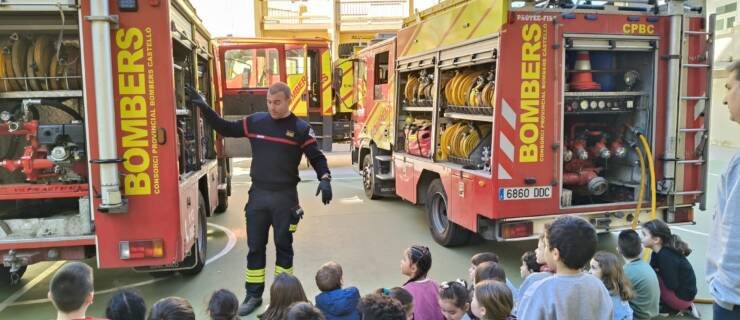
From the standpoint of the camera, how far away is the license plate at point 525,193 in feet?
18.1

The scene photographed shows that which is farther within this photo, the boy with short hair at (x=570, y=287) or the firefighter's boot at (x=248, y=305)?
the firefighter's boot at (x=248, y=305)

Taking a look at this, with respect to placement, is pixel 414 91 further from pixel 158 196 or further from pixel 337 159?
pixel 337 159

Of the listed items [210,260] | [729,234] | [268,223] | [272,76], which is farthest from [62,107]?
[272,76]

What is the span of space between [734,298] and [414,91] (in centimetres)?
617

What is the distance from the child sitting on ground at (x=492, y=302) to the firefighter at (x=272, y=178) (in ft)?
6.86

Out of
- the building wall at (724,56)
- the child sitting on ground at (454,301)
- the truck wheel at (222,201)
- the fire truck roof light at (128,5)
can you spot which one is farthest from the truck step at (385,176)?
the building wall at (724,56)

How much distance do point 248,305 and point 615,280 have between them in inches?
112

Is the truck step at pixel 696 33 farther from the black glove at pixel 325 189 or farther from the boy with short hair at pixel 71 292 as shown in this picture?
the boy with short hair at pixel 71 292

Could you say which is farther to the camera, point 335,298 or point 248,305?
point 248,305

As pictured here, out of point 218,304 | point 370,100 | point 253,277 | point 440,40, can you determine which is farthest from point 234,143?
point 218,304

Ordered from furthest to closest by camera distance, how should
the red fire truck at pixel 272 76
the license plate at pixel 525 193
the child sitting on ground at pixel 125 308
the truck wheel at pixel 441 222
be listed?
the red fire truck at pixel 272 76, the truck wheel at pixel 441 222, the license plate at pixel 525 193, the child sitting on ground at pixel 125 308

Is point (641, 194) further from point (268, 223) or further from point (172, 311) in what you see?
point (172, 311)

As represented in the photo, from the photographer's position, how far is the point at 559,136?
5.56m

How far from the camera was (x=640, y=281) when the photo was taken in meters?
4.15
